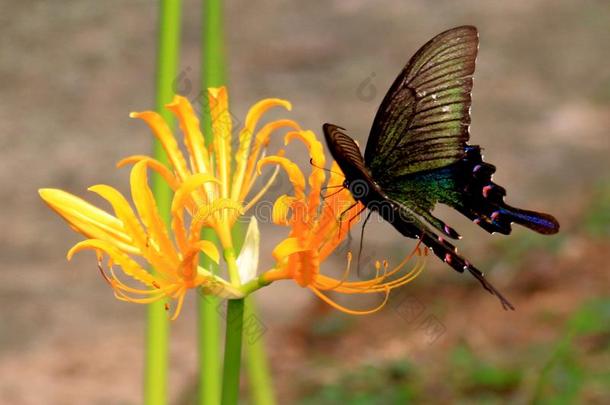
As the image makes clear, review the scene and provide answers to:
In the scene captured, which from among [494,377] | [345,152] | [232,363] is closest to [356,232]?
[494,377]

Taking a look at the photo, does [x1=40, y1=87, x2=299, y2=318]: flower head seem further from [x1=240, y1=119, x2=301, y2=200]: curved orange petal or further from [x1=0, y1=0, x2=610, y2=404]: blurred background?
[x1=0, y1=0, x2=610, y2=404]: blurred background

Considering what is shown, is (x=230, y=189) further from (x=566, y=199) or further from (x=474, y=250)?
(x=566, y=199)

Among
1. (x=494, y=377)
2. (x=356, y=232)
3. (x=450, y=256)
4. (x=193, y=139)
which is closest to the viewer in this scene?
(x=450, y=256)

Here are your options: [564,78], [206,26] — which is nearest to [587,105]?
[564,78]

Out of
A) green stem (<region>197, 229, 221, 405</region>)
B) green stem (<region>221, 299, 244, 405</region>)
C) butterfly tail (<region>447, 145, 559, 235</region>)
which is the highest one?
butterfly tail (<region>447, 145, 559, 235</region>)

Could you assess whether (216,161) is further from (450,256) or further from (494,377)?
(494,377)

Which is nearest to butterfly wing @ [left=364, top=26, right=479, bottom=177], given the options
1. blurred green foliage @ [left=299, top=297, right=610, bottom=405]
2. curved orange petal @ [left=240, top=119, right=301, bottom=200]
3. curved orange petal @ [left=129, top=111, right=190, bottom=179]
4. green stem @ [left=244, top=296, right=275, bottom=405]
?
curved orange petal @ [left=240, top=119, right=301, bottom=200]

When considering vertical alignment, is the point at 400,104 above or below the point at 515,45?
below
